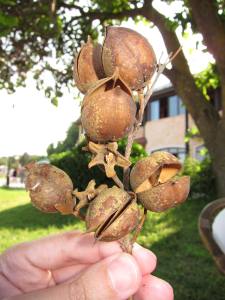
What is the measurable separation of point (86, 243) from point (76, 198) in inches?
28.1

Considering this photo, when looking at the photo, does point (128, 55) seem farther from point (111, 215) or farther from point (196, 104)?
point (196, 104)

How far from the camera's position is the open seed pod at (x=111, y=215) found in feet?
3.77

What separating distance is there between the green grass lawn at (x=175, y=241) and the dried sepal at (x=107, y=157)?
4.68m

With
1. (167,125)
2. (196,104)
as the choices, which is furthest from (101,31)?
(167,125)

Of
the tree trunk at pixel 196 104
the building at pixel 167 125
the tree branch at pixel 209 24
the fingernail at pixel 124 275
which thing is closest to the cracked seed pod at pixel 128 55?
the fingernail at pixel 124 275

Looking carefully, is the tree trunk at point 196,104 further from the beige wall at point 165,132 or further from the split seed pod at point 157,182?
the beige wall at point 165,132

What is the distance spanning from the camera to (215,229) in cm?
396

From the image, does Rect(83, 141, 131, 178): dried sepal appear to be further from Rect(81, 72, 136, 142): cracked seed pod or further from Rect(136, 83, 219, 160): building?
Rect(136, 83, 219, 160): building

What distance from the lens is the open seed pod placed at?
3.77ft

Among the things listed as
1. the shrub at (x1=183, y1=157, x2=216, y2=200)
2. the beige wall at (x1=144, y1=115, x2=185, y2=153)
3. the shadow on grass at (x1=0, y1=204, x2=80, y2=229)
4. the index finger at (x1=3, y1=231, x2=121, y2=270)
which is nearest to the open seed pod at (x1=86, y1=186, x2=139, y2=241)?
the index finger at (x1=3, y1=231, x2=121, y2=270)

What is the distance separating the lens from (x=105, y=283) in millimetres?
1498

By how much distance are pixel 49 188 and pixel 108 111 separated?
292 millimetres

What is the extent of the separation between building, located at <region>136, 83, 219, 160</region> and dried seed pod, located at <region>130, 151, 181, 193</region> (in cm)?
2538

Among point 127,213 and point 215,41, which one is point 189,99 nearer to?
point 215,41
